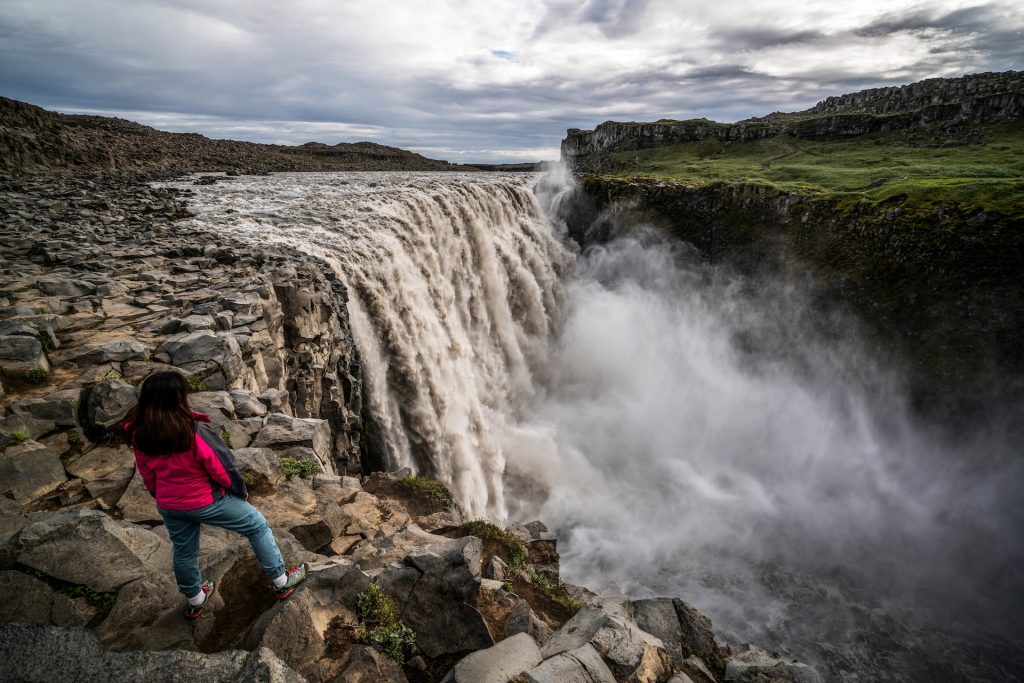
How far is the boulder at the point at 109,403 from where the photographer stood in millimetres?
7902

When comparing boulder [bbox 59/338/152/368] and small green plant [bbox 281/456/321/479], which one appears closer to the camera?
small green plant [bbox 281/456/321/479]

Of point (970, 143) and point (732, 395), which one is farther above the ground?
point (970, 143)

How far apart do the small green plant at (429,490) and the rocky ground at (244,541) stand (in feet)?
0.16

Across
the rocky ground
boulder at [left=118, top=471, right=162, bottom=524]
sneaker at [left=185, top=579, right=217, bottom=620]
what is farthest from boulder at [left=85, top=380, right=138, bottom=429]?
sneaker at [left=185, top=579, right=217, bottom=620]

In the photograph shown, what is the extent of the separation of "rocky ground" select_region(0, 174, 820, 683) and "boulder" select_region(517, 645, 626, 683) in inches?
1.2

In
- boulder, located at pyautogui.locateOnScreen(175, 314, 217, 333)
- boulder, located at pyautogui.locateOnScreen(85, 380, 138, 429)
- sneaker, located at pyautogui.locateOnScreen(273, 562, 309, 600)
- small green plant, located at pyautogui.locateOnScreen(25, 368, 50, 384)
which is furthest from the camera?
boulder, located at pyautogui.locateOnScreen(175, 314, 217, 333)

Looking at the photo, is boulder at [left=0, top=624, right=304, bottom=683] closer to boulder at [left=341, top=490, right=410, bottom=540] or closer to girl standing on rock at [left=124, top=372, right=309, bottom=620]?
girl standing on rock at [left=124, top=372, right=309, bottom=620]

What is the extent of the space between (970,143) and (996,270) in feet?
162

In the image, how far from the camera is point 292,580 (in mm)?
5930

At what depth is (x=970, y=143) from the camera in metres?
62.8

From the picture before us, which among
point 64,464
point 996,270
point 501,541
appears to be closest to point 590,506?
point 501,541

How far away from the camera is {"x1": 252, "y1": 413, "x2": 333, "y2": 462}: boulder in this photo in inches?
364

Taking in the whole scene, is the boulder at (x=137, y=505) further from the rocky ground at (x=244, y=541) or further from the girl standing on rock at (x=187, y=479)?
the girl standing on rock at (x=187, y=479)

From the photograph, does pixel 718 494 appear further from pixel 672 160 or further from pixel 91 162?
pixel 672 160
